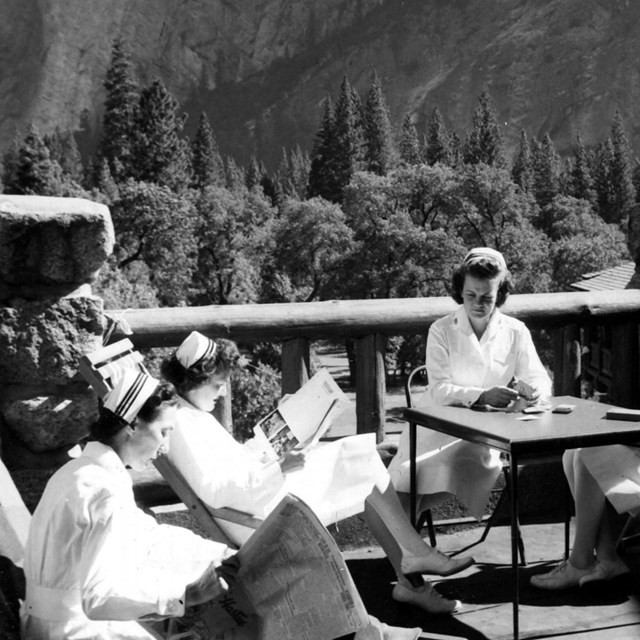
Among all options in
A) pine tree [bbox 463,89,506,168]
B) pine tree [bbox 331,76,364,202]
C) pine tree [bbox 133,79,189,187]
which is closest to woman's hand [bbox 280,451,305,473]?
pine tree [bbox 133,79,189,187]

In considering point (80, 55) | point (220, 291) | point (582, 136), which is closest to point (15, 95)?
point (80, 55)

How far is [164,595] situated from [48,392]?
5.68 ft

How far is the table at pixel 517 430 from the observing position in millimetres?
3191

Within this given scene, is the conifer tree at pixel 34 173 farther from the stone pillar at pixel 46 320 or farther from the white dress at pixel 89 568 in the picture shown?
the white dress at pixel 89 568

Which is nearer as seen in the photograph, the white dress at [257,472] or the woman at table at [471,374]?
the white dress at [257,472]

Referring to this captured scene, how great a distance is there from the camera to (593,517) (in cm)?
381

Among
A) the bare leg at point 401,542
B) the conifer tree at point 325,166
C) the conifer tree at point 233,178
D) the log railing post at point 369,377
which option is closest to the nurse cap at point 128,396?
→ the bare leg at point 401,542

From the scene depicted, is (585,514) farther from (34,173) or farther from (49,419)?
(34,173)

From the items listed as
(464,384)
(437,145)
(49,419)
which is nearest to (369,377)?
(464,384)

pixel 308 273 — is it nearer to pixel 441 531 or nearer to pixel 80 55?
pixel 441 531

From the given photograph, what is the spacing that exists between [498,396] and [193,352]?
1.27 m

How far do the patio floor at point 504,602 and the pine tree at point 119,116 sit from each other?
57.1 m

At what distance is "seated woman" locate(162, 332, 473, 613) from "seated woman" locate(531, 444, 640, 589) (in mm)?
491

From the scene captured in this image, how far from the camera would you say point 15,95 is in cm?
11450
